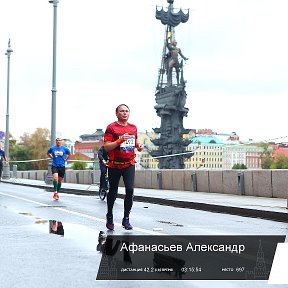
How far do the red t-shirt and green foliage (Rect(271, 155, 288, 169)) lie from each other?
37.7ft

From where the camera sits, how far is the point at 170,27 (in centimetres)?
12556

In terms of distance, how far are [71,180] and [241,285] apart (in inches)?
1449

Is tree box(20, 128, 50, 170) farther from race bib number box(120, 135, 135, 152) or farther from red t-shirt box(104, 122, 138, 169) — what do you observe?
race bib number box(120, 135, 135, 152)

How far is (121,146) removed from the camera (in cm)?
1040

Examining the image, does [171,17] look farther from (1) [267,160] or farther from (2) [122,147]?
(2) [122,147]

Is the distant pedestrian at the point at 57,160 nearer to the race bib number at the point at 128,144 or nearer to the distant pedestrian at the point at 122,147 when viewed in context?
the distant pedestrian at the point at 122,147

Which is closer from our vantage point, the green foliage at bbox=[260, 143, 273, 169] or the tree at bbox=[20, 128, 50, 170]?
the green foliage at bbox=[260, 143, 273, 169]

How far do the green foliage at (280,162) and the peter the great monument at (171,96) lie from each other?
97.1m

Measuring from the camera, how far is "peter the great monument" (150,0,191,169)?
12088 centimetres

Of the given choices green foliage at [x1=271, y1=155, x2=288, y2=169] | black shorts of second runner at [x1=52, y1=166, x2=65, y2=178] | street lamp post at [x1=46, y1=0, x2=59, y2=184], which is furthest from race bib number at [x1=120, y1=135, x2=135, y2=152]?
street lamp post at [x1=46, y1=0, x2=59, y2=184]

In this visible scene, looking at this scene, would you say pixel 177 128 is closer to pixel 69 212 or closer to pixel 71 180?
pixel 71 180

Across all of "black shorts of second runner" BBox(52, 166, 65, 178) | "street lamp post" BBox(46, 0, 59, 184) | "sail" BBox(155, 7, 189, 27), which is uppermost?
"sail" BBox(155, 7, 189, 27)

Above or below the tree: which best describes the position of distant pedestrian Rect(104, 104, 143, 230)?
below

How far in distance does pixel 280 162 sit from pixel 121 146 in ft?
40.2
